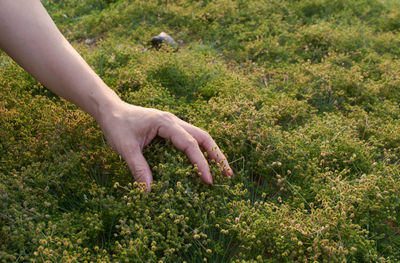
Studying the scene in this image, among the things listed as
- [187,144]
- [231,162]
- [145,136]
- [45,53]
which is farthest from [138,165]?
[45,53]

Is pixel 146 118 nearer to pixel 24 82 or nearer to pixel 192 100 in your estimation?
pixel 192 100

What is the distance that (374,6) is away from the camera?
6.15m

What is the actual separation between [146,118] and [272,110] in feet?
4.60

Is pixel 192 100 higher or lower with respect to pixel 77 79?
lower

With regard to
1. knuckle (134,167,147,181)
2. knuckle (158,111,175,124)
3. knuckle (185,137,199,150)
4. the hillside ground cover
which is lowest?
the hillside ground cover

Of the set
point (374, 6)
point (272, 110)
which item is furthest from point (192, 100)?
point (374, 6)

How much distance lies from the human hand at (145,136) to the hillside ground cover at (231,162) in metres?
0.09

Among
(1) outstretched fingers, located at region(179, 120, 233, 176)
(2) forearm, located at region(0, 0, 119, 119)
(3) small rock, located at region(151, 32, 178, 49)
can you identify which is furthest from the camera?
(3) small rock, located at region(151, 32, 178, 49)

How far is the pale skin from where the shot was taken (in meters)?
2.35

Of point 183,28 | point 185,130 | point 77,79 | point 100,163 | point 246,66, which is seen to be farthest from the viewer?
point 183,28

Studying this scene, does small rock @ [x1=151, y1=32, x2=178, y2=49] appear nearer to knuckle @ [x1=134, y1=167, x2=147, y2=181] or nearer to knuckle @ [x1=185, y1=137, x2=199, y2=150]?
knuckle @ [x1=185, y1=137, x2=199, y2=150]

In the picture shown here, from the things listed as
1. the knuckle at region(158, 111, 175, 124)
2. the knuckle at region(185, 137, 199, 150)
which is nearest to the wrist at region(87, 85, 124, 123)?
the knuckle at region(158, 111, 175, 124)

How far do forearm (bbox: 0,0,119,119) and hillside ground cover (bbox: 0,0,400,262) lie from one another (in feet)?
1.68

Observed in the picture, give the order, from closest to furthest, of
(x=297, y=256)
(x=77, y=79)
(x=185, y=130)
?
(x=297, y=256)
(x=77, y=79)
(x=185, y=130)
